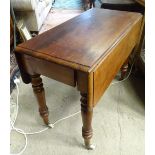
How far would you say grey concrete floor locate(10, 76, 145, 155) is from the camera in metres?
1.18

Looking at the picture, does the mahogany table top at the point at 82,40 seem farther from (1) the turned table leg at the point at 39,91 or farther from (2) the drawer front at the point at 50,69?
(1) the turned table leg at the point at 39,91

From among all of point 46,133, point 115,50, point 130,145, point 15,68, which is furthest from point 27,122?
point 115,50

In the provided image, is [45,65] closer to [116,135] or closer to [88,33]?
[88,33]

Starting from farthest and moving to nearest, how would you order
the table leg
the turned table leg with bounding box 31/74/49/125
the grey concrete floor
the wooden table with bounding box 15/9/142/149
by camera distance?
the table leg < the grey concrete floor < the turned table leg with bounding box 31/74/49/125 < the wooden table with bounding box 15/9/142/149

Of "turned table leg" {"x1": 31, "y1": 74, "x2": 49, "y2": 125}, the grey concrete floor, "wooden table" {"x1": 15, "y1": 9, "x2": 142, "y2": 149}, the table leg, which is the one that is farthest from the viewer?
the table leg

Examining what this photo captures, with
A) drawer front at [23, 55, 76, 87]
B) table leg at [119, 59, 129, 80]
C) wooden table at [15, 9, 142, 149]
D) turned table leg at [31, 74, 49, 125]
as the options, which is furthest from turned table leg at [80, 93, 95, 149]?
table leg at [119, 59, 129, 80]

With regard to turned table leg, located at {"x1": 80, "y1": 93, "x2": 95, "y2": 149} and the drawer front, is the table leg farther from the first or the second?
the drawer front

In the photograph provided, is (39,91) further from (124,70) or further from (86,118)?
(124,70)

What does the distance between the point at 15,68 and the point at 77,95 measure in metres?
0.69

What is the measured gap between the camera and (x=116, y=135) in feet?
4.10

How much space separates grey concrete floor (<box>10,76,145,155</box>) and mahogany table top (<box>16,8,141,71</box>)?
2.12ft

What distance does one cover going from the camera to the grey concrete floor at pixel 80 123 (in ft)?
3.87

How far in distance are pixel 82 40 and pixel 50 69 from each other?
9.6 inches

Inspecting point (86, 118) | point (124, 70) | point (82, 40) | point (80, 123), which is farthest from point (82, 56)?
point (124, 70)
